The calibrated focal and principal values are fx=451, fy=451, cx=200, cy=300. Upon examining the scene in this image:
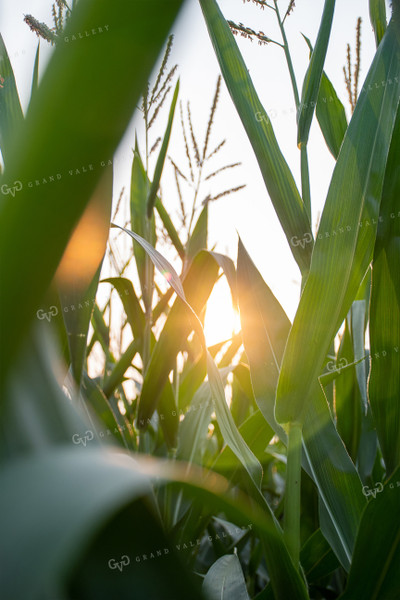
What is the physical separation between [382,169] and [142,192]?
477 millimetres

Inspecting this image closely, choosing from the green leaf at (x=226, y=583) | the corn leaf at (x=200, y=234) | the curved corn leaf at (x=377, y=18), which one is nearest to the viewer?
the green leaf at (x=226, y=583)

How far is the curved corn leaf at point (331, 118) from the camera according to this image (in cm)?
71

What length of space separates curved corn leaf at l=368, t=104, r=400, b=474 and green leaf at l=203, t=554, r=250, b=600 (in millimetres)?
228

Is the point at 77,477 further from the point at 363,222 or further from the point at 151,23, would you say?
the point at 363,222

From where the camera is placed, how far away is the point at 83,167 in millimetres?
166

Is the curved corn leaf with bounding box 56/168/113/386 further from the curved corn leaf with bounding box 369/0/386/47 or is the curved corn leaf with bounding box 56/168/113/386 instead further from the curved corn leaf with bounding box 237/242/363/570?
the curved corn leaf with bounding box 369/0/386/47

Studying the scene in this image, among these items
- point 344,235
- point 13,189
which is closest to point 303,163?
point 344,235

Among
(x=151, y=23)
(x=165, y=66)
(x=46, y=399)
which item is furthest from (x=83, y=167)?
(x=165, y=66)

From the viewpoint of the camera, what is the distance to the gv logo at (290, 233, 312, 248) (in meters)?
0.53

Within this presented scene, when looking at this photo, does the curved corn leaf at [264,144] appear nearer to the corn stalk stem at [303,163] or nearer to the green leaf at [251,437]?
the corn stalk stem at [303,163]

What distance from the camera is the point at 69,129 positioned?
0.16 m

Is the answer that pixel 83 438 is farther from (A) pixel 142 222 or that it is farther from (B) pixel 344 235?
(A) pixel 142 222

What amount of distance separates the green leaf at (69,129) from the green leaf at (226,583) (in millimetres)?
382

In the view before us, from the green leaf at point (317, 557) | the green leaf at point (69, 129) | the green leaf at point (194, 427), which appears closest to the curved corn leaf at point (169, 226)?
the green leaf at point (194, 427)
